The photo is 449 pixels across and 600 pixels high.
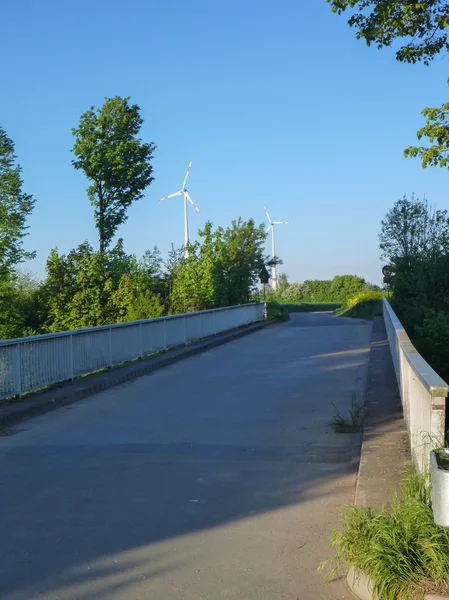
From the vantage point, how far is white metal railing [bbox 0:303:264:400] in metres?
11.6

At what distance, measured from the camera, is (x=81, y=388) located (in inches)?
515

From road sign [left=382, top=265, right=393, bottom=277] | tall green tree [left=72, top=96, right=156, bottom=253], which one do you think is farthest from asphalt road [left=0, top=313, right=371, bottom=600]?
tall green tree [left=72, top=96, right=156, bottom=253]

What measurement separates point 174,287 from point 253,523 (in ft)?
95.6

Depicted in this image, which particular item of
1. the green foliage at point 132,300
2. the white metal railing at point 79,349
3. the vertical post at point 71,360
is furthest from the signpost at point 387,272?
the vertical post at point 71,360

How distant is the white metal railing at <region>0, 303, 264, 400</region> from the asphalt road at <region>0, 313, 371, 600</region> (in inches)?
34.6

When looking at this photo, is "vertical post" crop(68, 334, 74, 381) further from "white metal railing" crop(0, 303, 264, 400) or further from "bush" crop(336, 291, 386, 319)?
"bush" crop(336, 291, 386, 319)

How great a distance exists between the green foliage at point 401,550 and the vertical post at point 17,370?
776cm

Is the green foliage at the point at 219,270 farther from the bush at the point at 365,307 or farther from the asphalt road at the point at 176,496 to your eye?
the asphalt road at the point at 176,496

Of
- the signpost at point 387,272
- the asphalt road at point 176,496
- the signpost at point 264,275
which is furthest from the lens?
the signpost at point 264,275

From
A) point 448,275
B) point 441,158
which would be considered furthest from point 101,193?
point 441,158

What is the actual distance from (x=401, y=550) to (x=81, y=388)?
31.3 ft

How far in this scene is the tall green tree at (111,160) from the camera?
41.4 m

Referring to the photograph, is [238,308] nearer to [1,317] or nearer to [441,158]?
[1,317]

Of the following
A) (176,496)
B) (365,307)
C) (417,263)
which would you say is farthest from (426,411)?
(365,307)
